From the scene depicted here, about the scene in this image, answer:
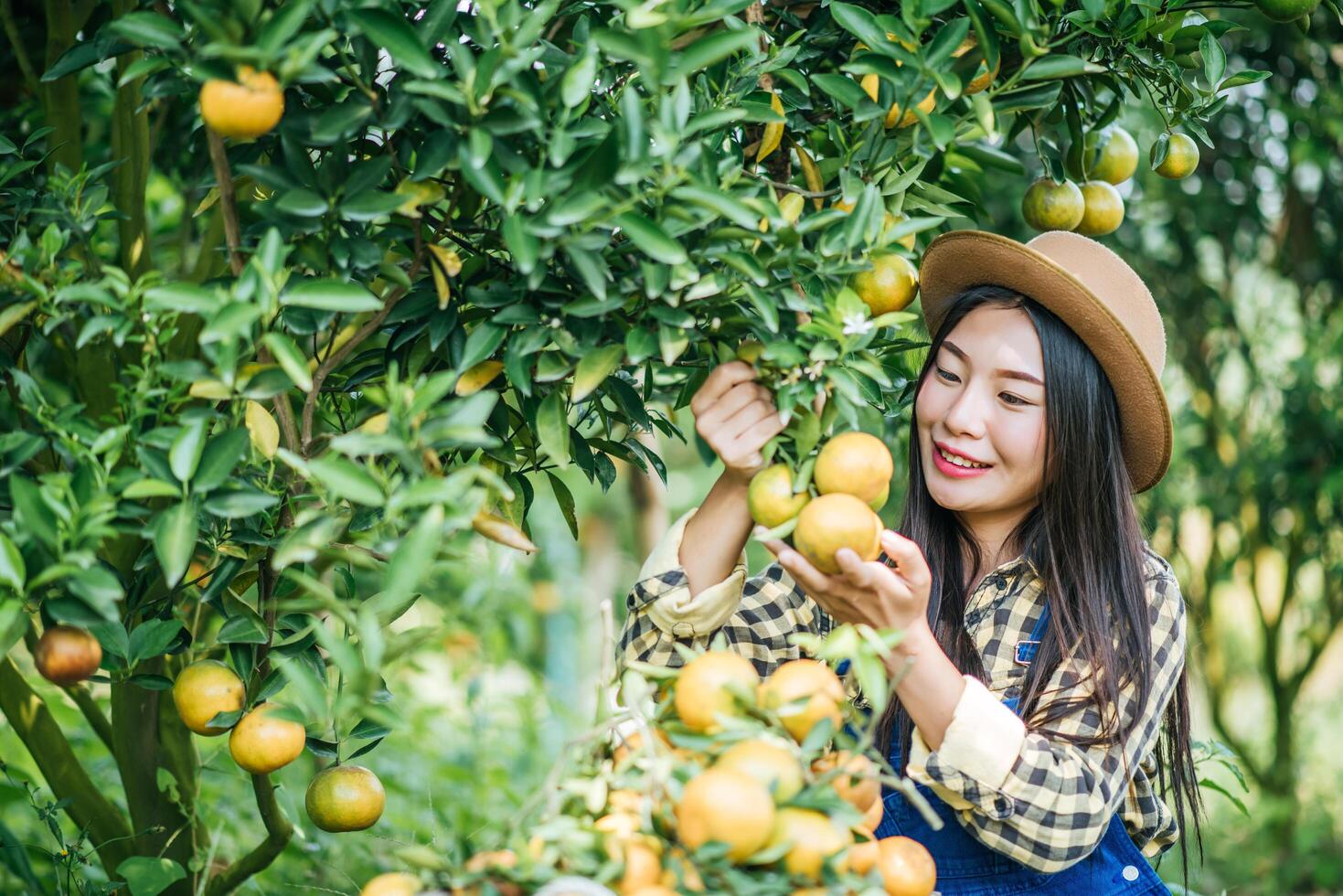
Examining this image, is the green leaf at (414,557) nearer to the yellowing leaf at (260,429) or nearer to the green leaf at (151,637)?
the yellowing leaf at (260,429)

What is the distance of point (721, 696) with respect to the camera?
1021 millimetres

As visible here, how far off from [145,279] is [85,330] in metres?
0.08

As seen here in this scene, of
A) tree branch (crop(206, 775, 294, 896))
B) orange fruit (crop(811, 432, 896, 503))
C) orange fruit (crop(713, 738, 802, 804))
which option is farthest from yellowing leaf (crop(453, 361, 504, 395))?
tree branch (crop(206, 775, 294, 896))

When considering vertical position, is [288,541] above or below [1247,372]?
above

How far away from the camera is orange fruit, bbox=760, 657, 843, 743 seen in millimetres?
1025

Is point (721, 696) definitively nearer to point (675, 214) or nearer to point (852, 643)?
point (852, 643)

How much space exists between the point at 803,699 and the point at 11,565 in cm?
63

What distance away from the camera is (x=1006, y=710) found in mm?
1316

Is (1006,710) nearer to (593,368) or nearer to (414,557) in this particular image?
(593,368)

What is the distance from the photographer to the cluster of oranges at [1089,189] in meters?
1.66

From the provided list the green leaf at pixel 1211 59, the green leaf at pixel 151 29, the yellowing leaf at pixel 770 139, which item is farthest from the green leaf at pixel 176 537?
the green leaf at pixel 1211 59

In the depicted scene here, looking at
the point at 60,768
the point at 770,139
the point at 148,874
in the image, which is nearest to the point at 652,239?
the point at 770,139

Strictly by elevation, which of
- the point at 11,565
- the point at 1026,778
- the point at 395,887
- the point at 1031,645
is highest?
the point at 11,565

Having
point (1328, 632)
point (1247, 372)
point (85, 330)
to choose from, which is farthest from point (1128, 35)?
point (1328, 632)
